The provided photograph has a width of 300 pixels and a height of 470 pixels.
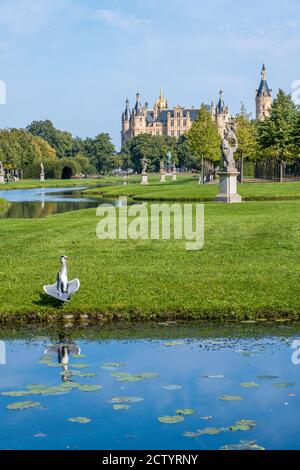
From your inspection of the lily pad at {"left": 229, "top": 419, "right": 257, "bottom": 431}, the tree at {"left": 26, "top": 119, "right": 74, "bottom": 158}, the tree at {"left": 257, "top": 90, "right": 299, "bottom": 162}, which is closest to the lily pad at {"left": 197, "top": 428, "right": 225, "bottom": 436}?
the lily pad at {"left": 229, "top": 419, "right": 257, "bottom": 431}

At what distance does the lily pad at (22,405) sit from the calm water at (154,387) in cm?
6

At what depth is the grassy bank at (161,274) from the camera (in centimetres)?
1544

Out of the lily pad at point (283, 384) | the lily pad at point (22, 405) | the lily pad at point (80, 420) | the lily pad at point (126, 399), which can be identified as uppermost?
the lily pad at point (283, 384)

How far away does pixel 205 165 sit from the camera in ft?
275

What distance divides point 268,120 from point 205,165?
1245cm

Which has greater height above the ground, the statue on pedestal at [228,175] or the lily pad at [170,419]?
the statue on pedestal at [228,175]

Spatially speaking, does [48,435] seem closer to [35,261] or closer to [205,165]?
[35,261]

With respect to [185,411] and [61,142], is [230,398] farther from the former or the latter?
[61,142]

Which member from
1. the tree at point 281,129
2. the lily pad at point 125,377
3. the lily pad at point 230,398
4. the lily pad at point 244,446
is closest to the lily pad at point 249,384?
the lily pad at point 230,398

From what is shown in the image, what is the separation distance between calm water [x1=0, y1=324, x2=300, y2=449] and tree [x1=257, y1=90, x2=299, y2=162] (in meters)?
57.3

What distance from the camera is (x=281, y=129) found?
230 ft

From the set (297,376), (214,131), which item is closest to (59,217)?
(297,376)

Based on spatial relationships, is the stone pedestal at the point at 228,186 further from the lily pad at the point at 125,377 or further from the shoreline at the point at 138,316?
the lily pad at the point at 125,377
